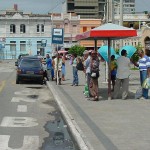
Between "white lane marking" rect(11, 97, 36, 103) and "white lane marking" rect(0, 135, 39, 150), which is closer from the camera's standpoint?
"white lane marking" rect(0, 135, 39, 150)

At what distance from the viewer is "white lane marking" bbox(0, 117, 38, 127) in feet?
41.7

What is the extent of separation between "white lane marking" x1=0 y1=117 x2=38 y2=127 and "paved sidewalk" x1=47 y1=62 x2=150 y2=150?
0.97 metres

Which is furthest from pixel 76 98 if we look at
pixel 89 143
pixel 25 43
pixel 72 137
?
pixel 25 43

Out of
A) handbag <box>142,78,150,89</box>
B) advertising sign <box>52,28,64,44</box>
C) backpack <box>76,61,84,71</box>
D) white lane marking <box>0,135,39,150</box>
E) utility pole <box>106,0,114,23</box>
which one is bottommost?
white lane marking <box>0,135,39,150</box>

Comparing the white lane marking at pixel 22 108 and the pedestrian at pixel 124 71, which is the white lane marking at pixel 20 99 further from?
the pedestrian at pixel 124 71

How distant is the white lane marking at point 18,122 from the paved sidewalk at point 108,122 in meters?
0.97

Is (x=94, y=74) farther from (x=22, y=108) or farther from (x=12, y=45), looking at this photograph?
(x=12, y=45)

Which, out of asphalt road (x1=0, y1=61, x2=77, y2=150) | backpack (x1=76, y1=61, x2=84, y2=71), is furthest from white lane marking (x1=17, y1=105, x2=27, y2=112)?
backpack (x1=76, y1=61, x2=84, y2=71)

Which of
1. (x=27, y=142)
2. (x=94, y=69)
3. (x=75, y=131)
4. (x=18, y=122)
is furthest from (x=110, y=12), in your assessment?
(x=27, y=142)

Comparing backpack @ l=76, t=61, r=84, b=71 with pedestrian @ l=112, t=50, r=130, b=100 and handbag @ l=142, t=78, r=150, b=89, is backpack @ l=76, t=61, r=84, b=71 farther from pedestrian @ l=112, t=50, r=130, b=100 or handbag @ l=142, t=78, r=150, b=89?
handbag @ l=142, t=78, r=150, b=89

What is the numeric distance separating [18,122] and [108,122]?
2.51 m

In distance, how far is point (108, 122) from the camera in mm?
12461

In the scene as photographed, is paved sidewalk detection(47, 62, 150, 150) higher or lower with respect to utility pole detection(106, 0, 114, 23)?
lower

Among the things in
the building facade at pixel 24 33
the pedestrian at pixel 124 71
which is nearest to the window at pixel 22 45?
the building facade at pixel 24 33
